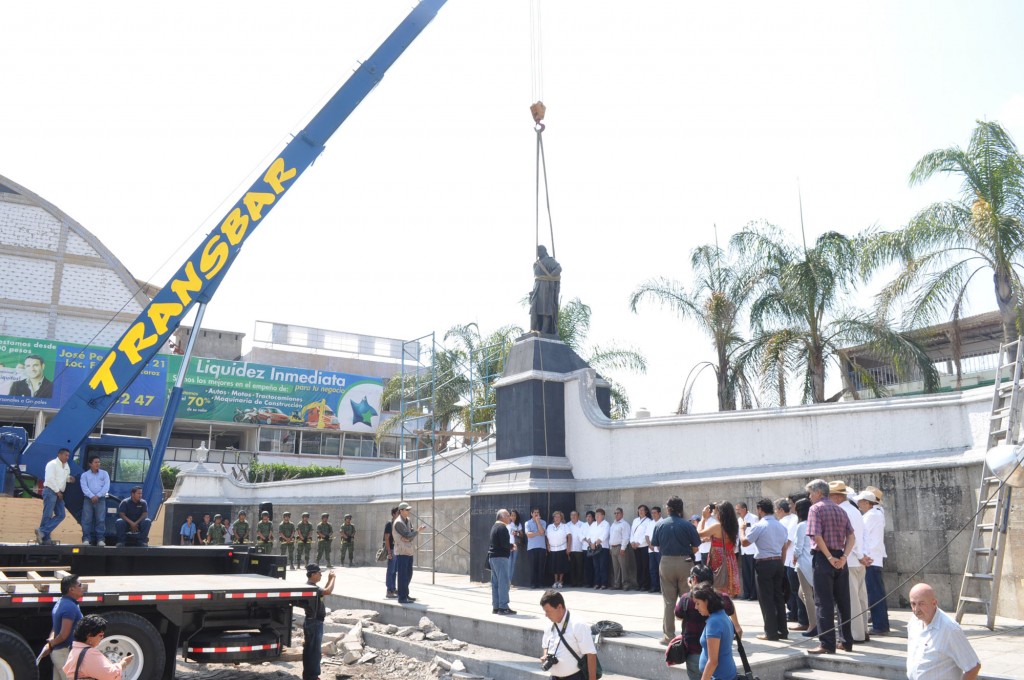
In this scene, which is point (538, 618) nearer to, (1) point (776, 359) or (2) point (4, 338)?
(1) point (776, 359)

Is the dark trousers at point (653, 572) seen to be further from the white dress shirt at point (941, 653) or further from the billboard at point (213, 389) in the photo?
the billboard at point (213, 389)

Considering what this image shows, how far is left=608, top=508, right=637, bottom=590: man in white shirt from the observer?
13031 mm

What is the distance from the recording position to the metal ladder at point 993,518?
8148 mm

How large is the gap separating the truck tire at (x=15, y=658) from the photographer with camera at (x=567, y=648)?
15.1 ft

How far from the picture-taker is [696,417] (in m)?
13.1

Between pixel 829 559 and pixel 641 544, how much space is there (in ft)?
17.5

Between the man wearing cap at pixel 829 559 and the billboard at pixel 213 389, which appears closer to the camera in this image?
the man wearing cap at pixel 829 559

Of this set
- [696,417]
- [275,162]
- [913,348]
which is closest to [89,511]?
[275,162]

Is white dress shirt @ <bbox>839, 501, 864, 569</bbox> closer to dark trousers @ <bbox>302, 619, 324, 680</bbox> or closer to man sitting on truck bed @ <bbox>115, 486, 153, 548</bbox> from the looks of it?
dark trousers @ <bbox>302, 619, 324, 680</bbox>

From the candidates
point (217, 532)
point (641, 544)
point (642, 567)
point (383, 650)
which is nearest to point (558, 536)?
point (642, 567)

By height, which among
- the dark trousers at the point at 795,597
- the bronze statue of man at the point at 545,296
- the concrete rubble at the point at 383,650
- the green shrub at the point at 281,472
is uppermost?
the bronze statue of man at the point at 545,296

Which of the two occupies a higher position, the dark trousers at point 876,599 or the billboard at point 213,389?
the billboard at point 213,389

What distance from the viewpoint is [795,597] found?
9453mm

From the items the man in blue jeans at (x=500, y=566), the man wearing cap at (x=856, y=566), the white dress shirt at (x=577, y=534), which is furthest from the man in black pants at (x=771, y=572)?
the white dress shirt at (x=577, y=534)
